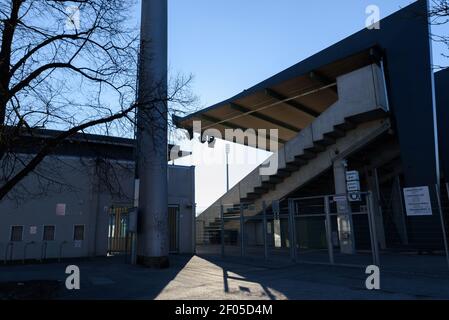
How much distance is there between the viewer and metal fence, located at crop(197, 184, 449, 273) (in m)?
13.3

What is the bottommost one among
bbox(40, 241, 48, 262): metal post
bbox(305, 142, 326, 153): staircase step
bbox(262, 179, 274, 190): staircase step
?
bbox(40, 241, 48, 262): metal post

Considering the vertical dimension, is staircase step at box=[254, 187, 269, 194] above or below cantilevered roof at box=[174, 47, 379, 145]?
below

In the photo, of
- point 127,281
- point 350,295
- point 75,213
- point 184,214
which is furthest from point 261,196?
point 350,295

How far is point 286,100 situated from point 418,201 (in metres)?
12.9

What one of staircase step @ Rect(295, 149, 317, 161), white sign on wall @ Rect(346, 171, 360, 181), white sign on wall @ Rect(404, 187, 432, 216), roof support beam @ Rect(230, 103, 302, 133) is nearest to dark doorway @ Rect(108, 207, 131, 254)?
roof support beam @ Rect(230, 103, 302, 133)

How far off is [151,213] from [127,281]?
13.3 feet

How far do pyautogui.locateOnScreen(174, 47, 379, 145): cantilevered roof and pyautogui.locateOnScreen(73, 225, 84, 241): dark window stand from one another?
304 inches

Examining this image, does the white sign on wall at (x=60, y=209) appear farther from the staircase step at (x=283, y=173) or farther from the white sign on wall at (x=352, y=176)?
the white sign on wall at (x=352, y=176)

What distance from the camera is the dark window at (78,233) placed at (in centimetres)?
1838

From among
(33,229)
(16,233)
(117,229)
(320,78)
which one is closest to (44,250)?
(33,229)

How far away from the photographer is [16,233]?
17.0 m

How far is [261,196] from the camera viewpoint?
22609mm

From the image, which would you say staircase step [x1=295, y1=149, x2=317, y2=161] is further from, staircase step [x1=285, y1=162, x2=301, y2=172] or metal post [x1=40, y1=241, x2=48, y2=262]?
metal post [x1=40, y1=241, x2=48, y2=262]

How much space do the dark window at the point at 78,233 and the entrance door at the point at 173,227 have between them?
15.5 ft
